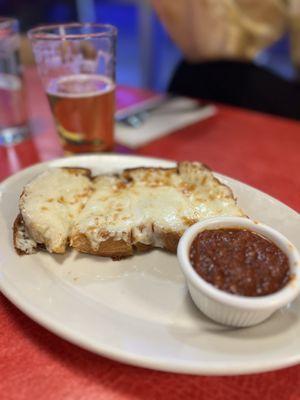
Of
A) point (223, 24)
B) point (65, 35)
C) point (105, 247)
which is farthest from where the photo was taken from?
point (223, 24)

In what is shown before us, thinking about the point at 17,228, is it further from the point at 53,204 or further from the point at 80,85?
the point at 80,85

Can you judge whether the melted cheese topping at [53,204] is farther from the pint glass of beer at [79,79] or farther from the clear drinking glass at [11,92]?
the clear drinking glass at [11,92]

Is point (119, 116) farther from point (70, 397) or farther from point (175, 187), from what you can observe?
point (70, 397)

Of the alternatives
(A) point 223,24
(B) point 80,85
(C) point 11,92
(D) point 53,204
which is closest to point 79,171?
(D) point 53,204

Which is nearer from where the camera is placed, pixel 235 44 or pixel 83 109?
pixel 83 109

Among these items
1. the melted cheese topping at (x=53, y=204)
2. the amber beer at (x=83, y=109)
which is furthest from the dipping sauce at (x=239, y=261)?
the amber beer at (x=83, y=109)

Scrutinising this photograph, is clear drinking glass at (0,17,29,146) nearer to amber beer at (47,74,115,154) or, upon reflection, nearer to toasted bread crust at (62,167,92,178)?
amber beer at (47,74,115,154)

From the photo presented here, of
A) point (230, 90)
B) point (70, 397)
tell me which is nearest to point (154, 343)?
point (70, 397)
